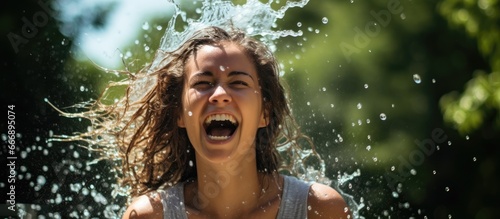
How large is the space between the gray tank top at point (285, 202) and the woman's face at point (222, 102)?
21 centimetres

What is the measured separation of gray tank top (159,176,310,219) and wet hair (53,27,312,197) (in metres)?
0.14

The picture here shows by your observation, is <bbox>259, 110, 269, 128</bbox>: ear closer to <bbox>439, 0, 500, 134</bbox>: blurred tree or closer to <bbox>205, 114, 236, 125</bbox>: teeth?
<bbox>205, 114, 236, 125</bbox>: teeth

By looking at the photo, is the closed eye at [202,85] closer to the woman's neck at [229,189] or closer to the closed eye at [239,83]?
the closed eye at [239,83]

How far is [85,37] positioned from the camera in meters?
7.55

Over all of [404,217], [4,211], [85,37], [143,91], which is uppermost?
[85,37]

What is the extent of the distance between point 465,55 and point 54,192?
589 centimetres

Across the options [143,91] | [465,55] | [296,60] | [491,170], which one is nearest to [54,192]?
[143,91]

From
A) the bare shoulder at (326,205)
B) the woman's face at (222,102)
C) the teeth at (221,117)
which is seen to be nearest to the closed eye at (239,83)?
the woman's face at (222,102)

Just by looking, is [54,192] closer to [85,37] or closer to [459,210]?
[85,37]

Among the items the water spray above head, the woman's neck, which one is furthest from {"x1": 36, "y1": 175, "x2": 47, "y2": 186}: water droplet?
the woman's neck

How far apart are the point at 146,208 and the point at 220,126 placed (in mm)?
460

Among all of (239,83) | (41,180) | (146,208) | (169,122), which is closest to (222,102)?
(239,83)

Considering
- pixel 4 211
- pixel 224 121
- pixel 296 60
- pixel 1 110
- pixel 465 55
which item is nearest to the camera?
pixel 224 121

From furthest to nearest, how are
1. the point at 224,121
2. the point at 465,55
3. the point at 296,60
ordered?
Result: the point at 465,55 < the point at 296,60 < the point at 224,121
